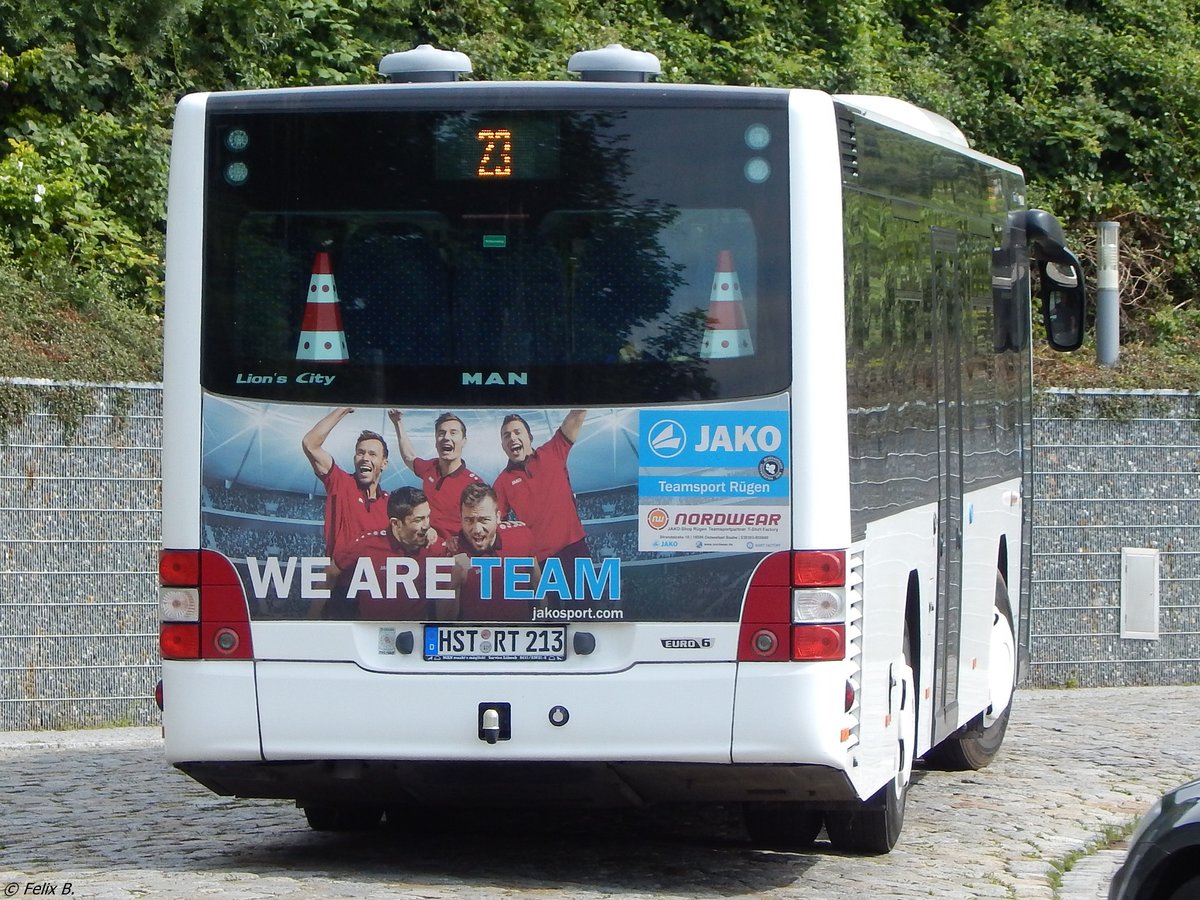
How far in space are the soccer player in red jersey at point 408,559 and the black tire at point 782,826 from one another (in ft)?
6.00

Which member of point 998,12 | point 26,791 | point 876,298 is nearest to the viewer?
point 876,298

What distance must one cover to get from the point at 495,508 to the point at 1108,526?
9.86m

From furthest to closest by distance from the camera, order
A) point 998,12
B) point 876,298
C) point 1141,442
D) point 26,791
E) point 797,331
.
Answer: point 998,12 → point 1141,442 → point 26,791 → point 876,298 → point 797,331

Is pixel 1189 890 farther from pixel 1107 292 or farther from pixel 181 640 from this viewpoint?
pixel 1107 292

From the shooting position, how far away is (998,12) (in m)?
26.3

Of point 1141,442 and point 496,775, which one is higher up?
point 1141,442

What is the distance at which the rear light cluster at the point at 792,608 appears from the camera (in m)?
7.53

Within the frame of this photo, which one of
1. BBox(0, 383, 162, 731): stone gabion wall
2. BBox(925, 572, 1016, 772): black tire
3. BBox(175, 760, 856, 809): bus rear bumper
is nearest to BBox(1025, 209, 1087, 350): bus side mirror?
BBox(925, 572, 1016, 772): black tire

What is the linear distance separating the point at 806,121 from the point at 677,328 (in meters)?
0.88

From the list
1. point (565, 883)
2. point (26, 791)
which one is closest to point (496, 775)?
point (565, 883)

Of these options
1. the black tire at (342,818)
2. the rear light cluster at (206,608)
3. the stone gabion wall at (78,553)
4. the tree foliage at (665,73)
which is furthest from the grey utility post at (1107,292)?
the rear light cluster at (206,608)

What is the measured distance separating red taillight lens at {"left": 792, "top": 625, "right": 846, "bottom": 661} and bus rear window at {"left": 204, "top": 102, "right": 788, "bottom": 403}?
0.93 meters

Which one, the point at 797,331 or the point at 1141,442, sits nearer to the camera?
the point at 797,331

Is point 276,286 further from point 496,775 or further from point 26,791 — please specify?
point 26,791
